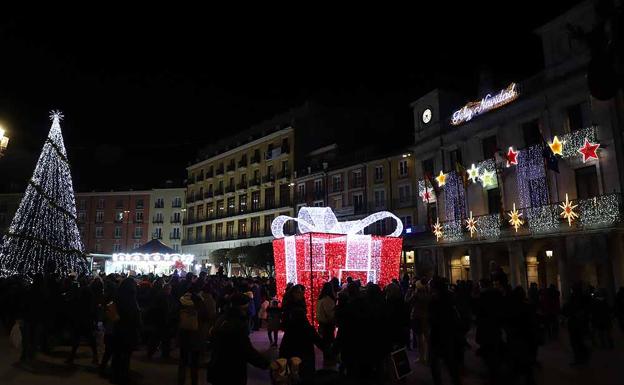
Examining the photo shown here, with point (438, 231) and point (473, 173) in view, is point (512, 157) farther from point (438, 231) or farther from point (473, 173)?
point (438, 231)

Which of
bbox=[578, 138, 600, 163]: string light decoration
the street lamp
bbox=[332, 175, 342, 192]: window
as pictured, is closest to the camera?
the street lamp

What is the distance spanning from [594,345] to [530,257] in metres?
12.8

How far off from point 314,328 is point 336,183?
34.1 metres

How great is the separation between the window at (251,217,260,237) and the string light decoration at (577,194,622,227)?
3407 cm

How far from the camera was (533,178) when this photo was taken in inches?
900

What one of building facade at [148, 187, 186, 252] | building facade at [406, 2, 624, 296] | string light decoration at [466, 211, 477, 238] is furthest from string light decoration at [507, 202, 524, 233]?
building facade at [148, 187, 186, 252]

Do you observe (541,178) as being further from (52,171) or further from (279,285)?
(52,171)

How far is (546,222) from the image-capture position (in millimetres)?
21719

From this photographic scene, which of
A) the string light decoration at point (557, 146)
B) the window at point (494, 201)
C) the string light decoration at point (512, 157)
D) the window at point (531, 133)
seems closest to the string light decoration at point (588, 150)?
the string light decoration at point (557, 146)

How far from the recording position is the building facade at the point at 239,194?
48156mm

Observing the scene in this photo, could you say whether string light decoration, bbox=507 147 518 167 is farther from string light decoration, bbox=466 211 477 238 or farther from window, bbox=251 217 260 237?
window, bbox=251 217 260 237

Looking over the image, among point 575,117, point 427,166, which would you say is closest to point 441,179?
point 427,166

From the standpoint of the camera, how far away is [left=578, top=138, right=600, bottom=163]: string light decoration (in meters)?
19.8

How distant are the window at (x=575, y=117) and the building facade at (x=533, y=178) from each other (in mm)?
45
